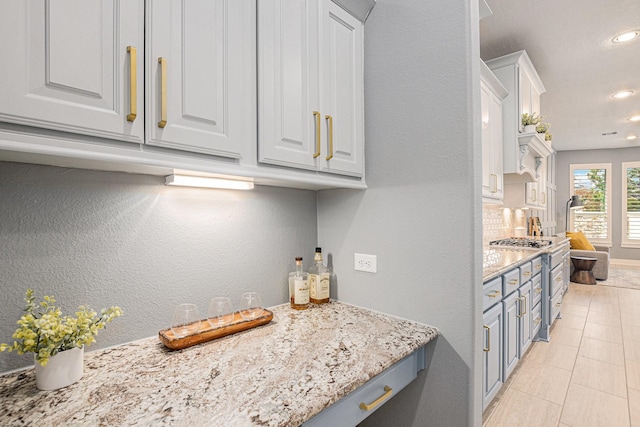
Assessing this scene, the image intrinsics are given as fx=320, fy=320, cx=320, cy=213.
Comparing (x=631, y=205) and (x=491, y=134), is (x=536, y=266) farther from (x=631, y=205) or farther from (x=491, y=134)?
(x=631, y=205)

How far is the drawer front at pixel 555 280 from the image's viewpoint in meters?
3.33

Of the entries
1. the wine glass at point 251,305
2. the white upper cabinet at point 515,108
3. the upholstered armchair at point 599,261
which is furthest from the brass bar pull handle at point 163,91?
the upholstered armchair at point 599,261

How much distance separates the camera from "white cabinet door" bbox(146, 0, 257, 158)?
87 cm

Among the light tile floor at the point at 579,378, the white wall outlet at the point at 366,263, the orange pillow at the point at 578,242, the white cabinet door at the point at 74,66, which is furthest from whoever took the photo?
the orange pillow at the point at 578,242

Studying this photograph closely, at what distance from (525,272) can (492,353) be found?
93 centimetres

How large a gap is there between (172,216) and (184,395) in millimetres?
660

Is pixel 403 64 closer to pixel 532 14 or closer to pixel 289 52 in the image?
pixel 289 52

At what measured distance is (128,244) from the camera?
112 cm

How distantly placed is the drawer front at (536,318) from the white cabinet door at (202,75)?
3028 millimetres

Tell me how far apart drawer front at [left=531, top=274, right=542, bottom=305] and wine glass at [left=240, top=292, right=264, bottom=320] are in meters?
2.57

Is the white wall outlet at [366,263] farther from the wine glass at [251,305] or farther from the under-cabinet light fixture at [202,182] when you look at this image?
the under-cabinet light fixture at [202,182]

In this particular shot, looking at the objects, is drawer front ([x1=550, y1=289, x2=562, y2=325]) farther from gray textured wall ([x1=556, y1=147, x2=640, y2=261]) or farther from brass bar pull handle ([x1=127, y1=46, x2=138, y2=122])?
gray textured wall ([x1=556, y1=147, x2=640, y2=261])

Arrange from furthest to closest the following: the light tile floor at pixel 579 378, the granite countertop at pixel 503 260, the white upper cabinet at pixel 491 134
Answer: the white upper cabinet at pixel 491 134, the light tile floor at pixel 579 378, the granite countertop at pixel 503 260

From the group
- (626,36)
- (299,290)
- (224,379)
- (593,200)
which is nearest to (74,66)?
(224,379)
